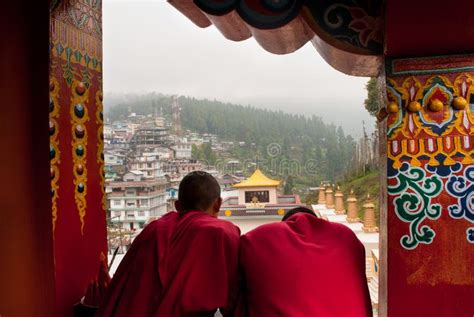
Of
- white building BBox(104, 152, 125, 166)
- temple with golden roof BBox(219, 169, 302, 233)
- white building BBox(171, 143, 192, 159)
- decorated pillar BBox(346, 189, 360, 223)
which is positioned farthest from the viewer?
temple with golden roof BBox(219, 169, 302, 233)

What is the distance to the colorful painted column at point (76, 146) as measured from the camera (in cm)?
166

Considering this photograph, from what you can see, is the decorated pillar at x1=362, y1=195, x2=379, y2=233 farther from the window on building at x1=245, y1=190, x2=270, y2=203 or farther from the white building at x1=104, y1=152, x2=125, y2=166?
the white building at x1=104, y1=152, x2=125, y2=166

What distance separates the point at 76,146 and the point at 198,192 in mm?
560

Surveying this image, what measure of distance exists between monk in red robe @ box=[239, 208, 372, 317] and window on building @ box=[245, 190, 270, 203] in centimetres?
240

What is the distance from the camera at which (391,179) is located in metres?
1.37

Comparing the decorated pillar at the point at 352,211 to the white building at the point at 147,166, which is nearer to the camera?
the decorated pillar at the point at 352,211

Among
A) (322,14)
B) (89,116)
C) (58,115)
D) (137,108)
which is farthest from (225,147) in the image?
(322,14)

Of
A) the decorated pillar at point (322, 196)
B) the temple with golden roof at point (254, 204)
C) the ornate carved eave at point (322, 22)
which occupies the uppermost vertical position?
the ornate carved eave at point (322, 22)

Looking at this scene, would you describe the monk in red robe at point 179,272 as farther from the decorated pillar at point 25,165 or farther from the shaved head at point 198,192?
the decorated pillar at point 25,165

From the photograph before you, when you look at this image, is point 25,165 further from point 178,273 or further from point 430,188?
point 430,188

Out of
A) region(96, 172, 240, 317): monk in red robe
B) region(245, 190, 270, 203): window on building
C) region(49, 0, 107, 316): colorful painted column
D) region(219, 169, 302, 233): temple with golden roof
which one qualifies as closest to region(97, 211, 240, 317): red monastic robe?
region(96, 172, 240, 317): monk in red robe

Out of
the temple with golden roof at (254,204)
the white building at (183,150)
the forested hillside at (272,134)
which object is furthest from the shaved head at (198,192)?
the temple with golden roof at (254,204)

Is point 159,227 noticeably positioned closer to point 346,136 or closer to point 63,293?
point 63,293

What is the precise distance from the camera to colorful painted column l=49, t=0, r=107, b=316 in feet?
5.44
